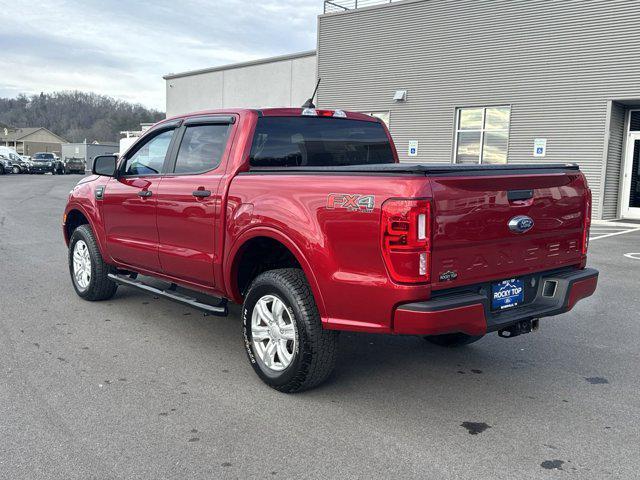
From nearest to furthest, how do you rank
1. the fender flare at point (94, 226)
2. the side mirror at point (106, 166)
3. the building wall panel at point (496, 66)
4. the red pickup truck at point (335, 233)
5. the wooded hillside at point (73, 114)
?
the red pickup truck at point (335, 233) < the side mirror at point (106, 166) < the fender flare at point (94, 226) < the building wall panel at point (496, 66) < the wooded hillside at point (73, 114)

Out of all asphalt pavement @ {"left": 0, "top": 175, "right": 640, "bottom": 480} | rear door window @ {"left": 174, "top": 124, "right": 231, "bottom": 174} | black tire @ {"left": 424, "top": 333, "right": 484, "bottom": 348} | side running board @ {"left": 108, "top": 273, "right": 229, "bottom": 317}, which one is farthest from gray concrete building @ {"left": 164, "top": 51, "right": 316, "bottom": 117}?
black tire @ {"left": 424, "top": 333, "right": 484, "bottom": 348}

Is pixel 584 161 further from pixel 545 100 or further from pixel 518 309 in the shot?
pixel 518 309

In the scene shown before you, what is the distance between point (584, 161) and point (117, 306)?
1477cm

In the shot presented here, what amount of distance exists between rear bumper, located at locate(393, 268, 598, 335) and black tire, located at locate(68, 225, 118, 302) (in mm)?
3901

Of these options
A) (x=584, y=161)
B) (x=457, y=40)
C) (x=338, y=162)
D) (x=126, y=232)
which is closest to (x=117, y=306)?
(x=126, y=232)

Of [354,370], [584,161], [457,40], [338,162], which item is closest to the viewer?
[354,370]

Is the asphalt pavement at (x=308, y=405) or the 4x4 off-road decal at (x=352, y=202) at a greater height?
the 4x4 off-road decal at (x=352, y=202)

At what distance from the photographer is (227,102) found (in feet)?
103

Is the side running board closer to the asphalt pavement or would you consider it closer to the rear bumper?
the asphalt pavement

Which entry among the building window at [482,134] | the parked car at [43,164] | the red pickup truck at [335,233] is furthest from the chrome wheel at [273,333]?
the parked car at [43,164]

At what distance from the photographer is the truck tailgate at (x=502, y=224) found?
11.4 feet

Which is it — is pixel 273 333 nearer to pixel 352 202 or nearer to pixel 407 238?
pixel 352 202

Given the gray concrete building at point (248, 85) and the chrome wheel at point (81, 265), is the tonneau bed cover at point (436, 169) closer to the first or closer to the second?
the chrome wheel at point (81, 265)

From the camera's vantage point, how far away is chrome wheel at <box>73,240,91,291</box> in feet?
21.6
